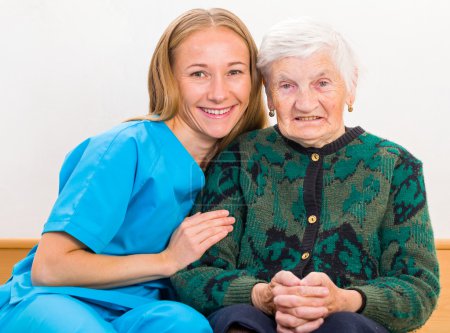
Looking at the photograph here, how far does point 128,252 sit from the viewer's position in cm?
184

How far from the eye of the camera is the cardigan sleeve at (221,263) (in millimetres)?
1688

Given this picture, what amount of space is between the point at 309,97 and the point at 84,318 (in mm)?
709

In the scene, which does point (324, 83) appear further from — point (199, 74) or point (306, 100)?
point (199, 74)

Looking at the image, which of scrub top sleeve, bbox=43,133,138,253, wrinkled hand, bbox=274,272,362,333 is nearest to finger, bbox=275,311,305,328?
wrinkled hand, bbox=274,272,362,333

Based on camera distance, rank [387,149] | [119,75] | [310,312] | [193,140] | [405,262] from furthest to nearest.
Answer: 1. [119,75]
2. [193,140]
3. [387,149]
4. [405,262]
5. [310,312]

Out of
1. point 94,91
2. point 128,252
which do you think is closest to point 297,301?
point 128,252

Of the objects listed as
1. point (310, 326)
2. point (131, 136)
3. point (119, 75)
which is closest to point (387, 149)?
point (310, 326)

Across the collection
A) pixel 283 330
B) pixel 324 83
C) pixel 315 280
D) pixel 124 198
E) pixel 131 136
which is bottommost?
pixel 283 330

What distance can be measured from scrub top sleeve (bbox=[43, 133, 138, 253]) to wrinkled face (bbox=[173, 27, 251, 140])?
0.20 m

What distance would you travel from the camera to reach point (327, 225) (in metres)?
1.79

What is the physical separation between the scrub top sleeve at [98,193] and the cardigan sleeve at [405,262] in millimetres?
569

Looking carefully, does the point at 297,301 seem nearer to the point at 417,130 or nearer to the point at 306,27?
the point at 306,27

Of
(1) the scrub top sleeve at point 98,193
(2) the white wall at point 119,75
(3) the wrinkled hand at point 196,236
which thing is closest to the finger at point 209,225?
(3) the wrinkled hand at point 196,236

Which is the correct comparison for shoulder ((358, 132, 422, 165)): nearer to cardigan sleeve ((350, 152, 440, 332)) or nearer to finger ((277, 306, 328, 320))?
cardigan sleeve ((350, 152, 440, 332))
